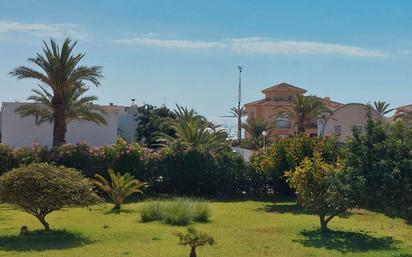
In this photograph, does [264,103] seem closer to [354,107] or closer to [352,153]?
[354,107]

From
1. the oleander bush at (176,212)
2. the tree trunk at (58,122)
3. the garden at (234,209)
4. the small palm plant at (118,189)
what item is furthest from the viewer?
the tree trunk at (58,122)

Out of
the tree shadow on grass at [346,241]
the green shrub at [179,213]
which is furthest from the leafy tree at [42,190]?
the tree shadow on grass at [346,241]

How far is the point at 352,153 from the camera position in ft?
39.9

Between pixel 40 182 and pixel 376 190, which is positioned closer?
pixel 376 190

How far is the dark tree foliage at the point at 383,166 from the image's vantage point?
441 inches

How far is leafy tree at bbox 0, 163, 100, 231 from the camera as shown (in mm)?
13727

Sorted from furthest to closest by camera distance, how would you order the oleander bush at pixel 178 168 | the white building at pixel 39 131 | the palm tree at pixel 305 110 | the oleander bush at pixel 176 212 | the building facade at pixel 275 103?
1. the building facade at pixel 275 103
2. the palm tree at pixel 305 110
3. the white building at pixel 39 131
4. the oleander bush at pixel 178 168
5. the oleander bush at pixel 176 212

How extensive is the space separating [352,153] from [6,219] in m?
11.4

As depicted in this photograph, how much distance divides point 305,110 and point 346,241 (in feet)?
126

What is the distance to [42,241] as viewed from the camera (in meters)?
13.5

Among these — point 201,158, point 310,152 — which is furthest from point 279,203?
point 201,158

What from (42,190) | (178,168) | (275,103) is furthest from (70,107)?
(275,103)

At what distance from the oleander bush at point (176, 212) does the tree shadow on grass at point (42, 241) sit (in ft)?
10.7

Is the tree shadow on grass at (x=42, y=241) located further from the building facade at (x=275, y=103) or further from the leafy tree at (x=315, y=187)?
the building facade at (x=275, y=103)
